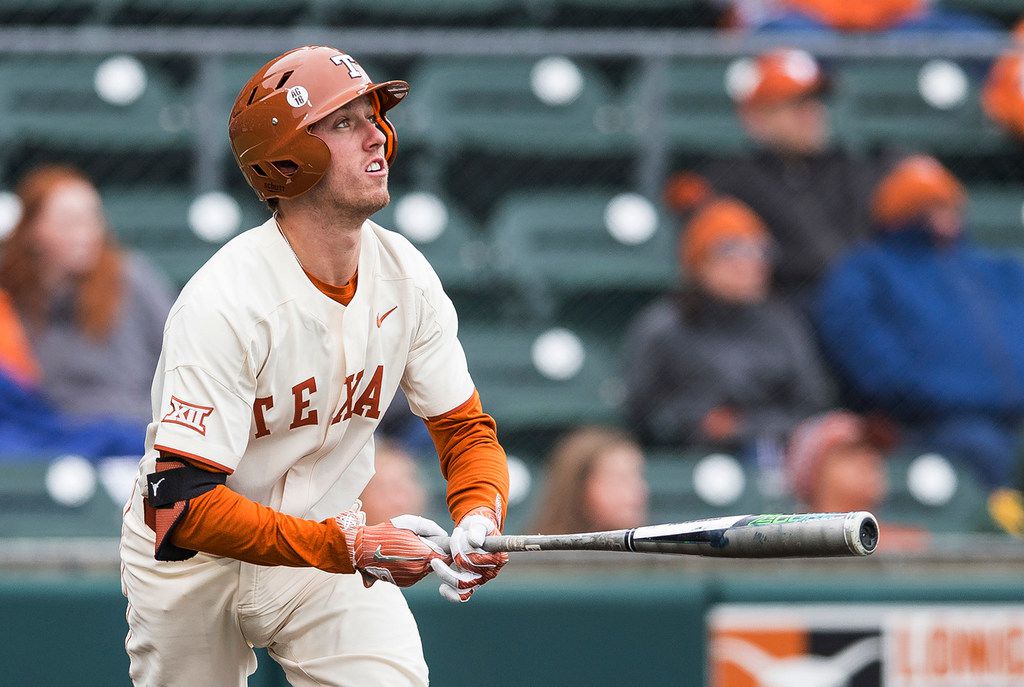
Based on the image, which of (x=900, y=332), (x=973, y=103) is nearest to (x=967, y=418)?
(x=900, y=332)

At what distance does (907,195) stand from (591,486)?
1637mm

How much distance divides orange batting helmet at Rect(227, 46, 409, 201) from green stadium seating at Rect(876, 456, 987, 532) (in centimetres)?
281

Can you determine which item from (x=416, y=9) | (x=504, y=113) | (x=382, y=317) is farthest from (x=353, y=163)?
(x=416, y=9)

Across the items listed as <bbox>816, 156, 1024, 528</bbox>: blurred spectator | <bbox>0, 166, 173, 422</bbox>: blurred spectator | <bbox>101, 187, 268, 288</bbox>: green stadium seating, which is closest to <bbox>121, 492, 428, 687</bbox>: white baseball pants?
<bbox>0, 166, 173, 422</bbox>: blurred spectator

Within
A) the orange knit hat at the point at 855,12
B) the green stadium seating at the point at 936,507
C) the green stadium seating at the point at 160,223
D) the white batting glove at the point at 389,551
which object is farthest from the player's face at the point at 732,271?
the white batting glove at the point at 389,551

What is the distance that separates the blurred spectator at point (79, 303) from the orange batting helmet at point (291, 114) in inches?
80.1

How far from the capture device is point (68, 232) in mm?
4930

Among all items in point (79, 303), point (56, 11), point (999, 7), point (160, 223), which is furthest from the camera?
point (999, 7)

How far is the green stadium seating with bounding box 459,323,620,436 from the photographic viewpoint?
17.0 ft

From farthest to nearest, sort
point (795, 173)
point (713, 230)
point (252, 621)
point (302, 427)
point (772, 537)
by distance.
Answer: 1. point (795, 173)
2. point (713, 230)
3. point (252, 621)
4. point (302, 427)
5. point (772, 537)

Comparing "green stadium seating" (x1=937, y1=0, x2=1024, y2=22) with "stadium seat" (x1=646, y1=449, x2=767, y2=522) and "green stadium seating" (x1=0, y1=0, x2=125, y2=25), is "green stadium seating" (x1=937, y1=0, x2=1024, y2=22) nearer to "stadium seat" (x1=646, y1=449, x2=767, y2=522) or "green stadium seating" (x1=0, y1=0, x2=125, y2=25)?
"stadium seat" (x1=646, y1=449, x2=767, y2=522)

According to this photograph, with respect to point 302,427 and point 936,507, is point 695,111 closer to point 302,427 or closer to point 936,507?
point 936,507

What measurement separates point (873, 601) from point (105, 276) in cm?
269

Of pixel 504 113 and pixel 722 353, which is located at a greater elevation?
pixel 504 113
